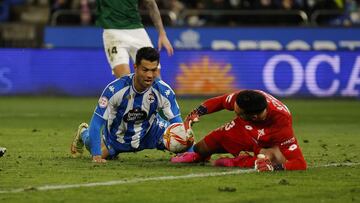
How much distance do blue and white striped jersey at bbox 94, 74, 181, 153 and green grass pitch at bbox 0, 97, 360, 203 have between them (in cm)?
32

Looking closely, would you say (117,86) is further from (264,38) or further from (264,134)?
(264,38)

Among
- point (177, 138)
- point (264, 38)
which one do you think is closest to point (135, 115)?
point (177, 138)

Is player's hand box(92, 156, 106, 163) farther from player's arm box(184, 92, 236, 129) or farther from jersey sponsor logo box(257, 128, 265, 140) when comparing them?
jersey sponsor logo box(257, 128, 265, 140)

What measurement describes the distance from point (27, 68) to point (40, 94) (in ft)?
2.45

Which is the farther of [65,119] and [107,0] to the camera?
[65,119]

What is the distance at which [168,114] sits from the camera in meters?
10.3

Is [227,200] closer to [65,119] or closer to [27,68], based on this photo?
[65,119]

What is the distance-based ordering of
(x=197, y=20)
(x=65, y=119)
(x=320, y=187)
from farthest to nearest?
(x=197, y=20) → (x=65, y=119) → (x=320, y=187)

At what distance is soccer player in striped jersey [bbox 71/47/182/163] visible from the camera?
9914mm

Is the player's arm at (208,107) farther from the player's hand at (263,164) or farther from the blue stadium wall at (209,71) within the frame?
the blue stadium wall at (209,71)

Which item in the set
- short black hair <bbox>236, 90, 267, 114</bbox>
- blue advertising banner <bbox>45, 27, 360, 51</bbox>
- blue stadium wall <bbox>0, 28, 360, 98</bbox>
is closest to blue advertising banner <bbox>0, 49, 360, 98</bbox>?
blue stadium wall <bbox>0, 28, 360, 98</bbox>

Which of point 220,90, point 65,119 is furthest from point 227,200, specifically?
point 220,90

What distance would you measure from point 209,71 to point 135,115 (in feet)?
42.4

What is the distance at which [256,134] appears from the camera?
9.66 m
